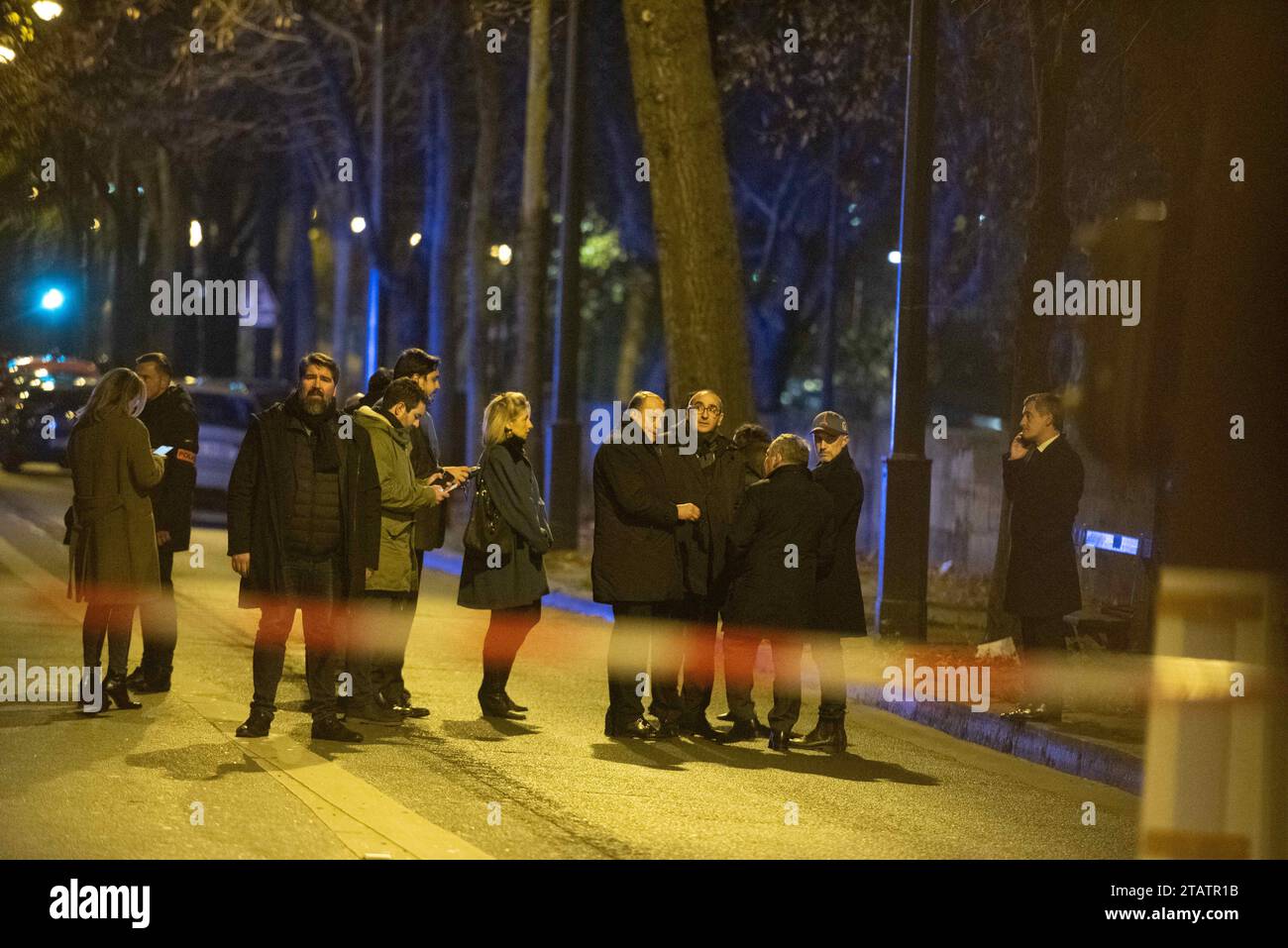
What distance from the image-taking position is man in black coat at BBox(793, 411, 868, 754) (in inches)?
417

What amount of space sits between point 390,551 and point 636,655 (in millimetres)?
1435

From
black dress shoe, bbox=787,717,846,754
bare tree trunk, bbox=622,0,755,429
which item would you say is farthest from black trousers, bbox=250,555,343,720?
bare tree trunk, bbox=622,0,755,429

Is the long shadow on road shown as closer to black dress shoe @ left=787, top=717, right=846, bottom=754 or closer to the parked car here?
black dress shoe @ left=787, top=717, right=846, bottom=754

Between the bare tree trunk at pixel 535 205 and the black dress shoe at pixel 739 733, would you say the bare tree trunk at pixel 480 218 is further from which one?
the black dress shoe at pixel 739 733

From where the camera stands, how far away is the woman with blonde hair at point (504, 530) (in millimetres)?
10773

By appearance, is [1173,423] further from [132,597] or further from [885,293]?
[885,293]

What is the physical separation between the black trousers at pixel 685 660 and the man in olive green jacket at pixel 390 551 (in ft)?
4.42

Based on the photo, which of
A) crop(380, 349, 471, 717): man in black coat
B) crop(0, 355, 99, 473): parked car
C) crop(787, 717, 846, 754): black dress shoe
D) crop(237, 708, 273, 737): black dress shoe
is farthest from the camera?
crop(0, 355, 99, 473): parked car

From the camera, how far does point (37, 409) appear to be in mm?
30891

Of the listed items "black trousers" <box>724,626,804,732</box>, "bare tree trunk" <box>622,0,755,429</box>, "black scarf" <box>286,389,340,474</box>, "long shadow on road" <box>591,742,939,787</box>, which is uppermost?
"bare tree trunk" <box>622,0,755,429</box>

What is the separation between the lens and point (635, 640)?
410 inches

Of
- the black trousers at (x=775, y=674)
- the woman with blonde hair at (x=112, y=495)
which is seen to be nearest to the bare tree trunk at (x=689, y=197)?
the black trousers at (x=775, y=674)

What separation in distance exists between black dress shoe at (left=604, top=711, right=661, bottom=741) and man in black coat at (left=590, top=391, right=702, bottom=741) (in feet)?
0.55
